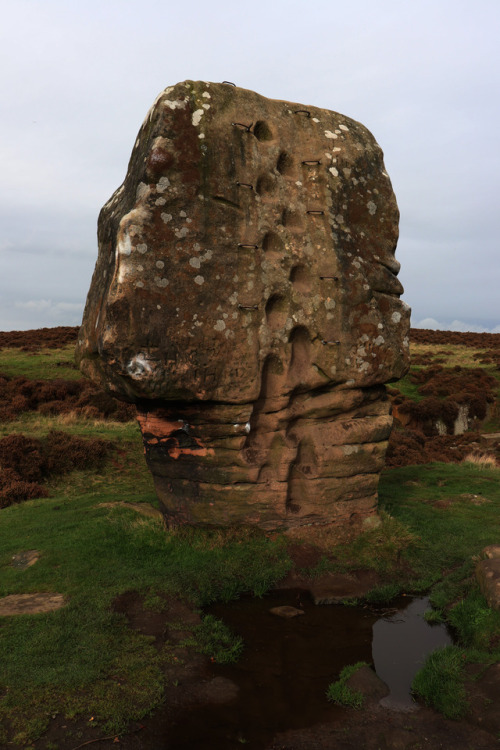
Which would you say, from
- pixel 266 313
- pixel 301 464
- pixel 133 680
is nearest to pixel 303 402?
pixel 301 464

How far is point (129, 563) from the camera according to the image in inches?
380

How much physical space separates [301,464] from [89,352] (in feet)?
14.2

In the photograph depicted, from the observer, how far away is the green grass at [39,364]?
2839 cm

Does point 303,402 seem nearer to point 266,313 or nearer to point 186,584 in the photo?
point 266,313

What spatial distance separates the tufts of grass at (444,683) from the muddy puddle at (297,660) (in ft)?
0.71

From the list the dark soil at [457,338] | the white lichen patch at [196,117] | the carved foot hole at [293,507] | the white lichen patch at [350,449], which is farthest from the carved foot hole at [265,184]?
the dark soil at [457,338]

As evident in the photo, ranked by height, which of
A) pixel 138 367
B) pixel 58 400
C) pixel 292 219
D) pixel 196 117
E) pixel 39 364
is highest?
pixel 196 117

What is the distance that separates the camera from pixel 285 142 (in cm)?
1040

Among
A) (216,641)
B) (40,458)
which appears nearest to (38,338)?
(40,458)

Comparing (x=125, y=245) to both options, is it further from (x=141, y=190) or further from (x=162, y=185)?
(x=162, y=185)

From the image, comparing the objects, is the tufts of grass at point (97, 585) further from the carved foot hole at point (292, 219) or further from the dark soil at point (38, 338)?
the dark soil at point (38, 338)

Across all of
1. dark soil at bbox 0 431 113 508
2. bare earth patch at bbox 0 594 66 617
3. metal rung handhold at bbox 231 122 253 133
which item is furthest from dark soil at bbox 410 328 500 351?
bare earth patch at bbox 0 594 66 617

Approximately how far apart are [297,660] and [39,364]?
85.6ft

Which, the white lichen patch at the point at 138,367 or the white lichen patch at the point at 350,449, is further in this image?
the white lichen patch at the point at 350,449
